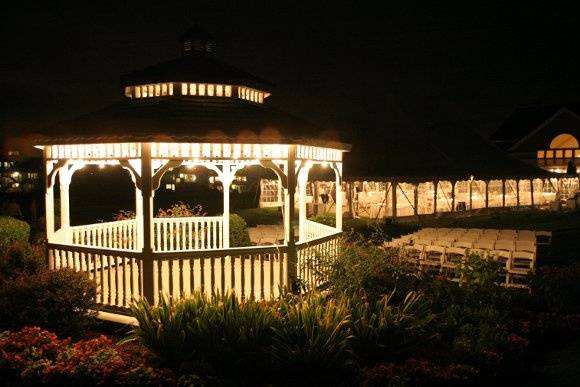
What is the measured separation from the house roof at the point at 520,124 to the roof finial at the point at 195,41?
4539 centimetres

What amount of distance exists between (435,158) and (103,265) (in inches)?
1005

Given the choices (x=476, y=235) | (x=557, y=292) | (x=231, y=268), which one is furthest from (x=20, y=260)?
(x=476, y=235)

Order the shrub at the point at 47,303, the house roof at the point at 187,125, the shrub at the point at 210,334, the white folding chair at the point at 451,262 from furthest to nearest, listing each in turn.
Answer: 1. the white folding chair at the point at 451,262
2. the house roof at the point at 187,125
3. the shrub at the point at 47,303
4. the shrub at the point at 210,334

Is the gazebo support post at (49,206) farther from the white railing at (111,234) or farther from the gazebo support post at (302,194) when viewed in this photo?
the gazebo support post at (302,194)

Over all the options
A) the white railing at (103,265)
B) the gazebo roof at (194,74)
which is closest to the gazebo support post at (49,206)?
the white railing at (103,265)

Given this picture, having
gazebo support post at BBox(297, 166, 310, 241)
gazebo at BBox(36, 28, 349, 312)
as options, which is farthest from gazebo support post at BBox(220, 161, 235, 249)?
gazebo support post at BBox(297, 166, 310, 241)

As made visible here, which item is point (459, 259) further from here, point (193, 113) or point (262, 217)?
point (262, 217)

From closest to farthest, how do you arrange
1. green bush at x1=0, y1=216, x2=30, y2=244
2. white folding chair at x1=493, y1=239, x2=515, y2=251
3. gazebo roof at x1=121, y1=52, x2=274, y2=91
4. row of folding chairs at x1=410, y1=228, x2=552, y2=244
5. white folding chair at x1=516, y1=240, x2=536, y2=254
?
1. gazebo roof at x1=121, y1=52, x2=274, y2=91
2. white folding chair at x1=516, y1=240, x2=536, y2=254
3. white folding chair at x1=493, y1=239, x2=515, y2=251
4. green bush at x1=0, y1=216, x2=30, y2=244
5. row of folding chairs at x1=410, y1=228, x2=552, y2=244

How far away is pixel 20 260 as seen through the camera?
1193 cm

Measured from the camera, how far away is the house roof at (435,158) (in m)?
31.3

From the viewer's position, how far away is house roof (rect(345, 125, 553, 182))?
103 ft

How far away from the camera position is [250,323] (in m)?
7.62

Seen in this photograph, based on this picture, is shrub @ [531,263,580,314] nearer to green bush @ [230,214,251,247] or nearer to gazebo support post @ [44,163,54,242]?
green bush @ [230,214,251,247]

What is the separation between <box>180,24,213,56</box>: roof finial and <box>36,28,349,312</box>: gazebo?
411 millimetres
